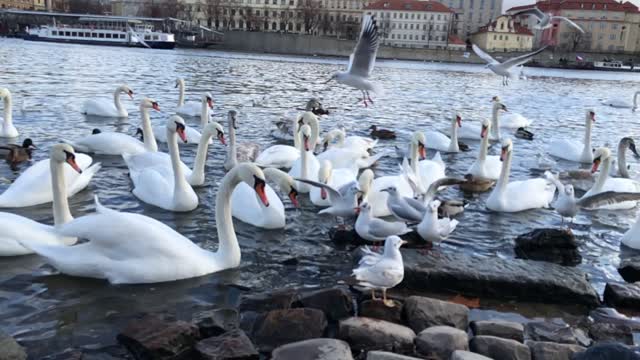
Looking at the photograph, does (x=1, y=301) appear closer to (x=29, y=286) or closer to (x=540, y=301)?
(x=29, y=286)

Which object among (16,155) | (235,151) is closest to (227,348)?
(235,151)

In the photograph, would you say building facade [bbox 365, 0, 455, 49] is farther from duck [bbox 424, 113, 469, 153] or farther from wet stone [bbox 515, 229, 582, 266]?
wet stone [bbox 515, 229, 582, 266]

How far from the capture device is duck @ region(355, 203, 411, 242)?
22.3ft

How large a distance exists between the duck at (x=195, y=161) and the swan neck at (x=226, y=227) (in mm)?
3039

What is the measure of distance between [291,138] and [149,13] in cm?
13953

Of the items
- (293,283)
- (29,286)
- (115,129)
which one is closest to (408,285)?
(293,283)

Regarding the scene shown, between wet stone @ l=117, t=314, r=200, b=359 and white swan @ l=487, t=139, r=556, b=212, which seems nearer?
wet stone @ l=117, t=314, r=200, b=359

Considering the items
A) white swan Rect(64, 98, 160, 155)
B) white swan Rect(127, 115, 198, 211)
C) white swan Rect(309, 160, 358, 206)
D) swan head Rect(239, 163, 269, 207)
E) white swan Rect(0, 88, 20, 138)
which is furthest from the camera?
white swan Rect(0, 88, 20, 138)

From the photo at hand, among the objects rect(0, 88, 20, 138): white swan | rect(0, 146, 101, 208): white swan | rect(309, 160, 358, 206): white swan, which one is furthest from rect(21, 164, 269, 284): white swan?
rect(0, 88, 20, 138): white swan

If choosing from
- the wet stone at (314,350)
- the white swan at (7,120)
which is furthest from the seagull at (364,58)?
the white swan at (7,120)

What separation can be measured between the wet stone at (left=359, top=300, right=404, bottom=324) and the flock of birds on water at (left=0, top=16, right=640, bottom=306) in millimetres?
79

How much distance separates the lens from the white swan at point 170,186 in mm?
8266

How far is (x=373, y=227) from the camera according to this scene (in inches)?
268

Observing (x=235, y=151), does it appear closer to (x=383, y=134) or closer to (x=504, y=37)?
(x=383, y=134)
